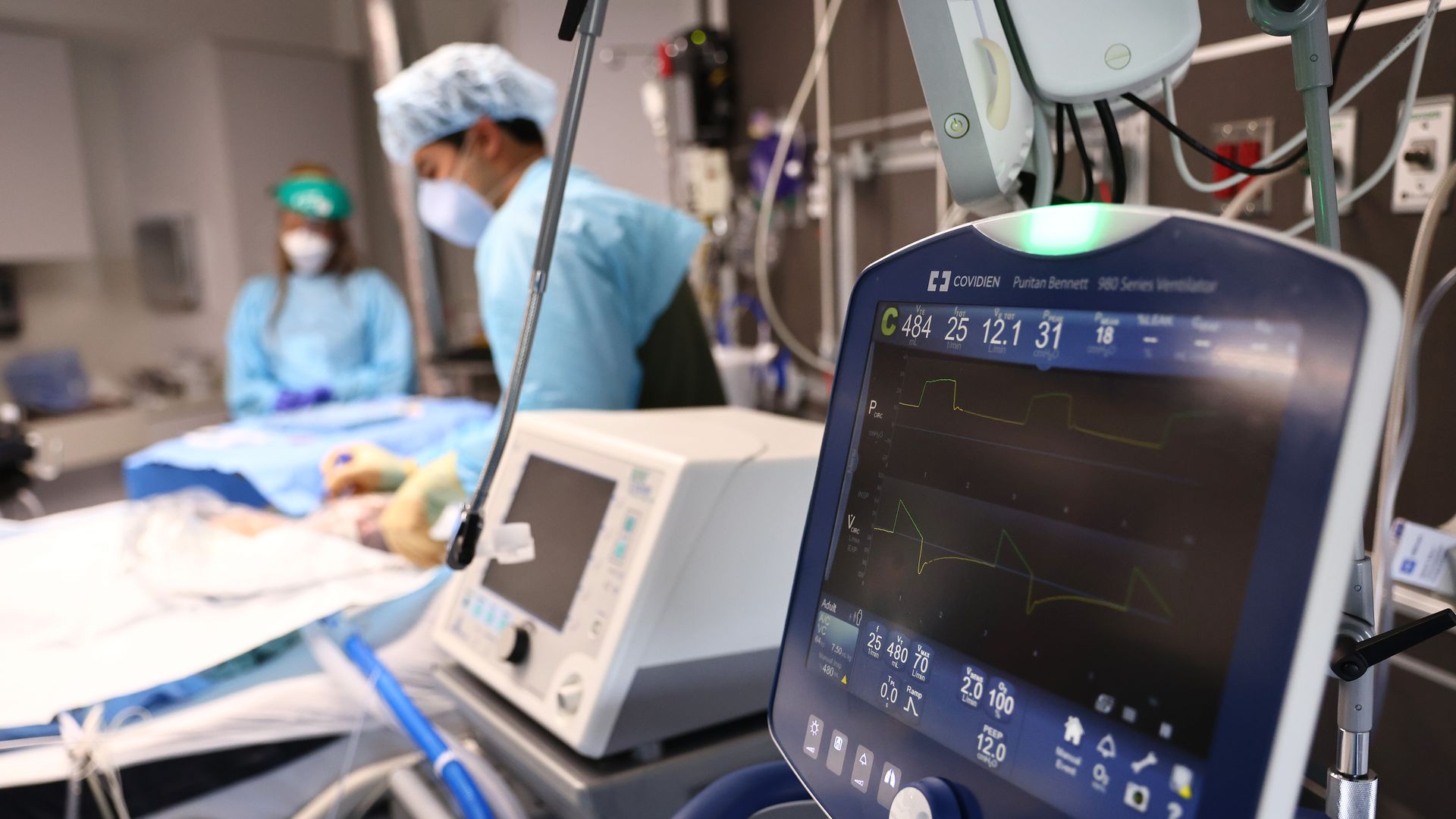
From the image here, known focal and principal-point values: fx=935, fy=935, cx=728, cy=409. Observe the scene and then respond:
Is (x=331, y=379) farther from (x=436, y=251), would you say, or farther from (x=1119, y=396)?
(x=1119, y=396)

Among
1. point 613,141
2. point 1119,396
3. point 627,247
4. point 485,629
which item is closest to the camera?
point 1119,396

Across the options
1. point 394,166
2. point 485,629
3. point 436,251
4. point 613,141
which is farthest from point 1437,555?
point 436,251

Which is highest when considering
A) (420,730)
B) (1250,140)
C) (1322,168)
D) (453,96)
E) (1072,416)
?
(453,96)

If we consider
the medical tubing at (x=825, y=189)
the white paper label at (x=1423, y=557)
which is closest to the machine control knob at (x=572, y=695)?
the white paper label at (x=1423, y=557)

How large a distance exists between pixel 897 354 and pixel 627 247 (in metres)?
0.96

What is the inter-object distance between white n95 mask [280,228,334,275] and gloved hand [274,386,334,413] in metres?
0.49

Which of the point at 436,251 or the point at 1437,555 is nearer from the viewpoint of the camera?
the point at 1437,555

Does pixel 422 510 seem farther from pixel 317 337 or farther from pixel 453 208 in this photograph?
Answer: pixel 317 337

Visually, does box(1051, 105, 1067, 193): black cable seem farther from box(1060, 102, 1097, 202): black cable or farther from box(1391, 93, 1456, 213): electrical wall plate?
box(1391, 93, 1456, 213): electrical wall plate

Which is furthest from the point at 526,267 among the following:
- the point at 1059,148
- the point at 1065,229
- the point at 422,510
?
the point at 1065,229

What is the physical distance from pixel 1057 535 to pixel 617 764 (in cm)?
48

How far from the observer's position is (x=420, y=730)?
2.87 feet

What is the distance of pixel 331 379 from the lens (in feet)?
11.5

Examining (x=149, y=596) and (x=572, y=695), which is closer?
(x=572, y=695)
